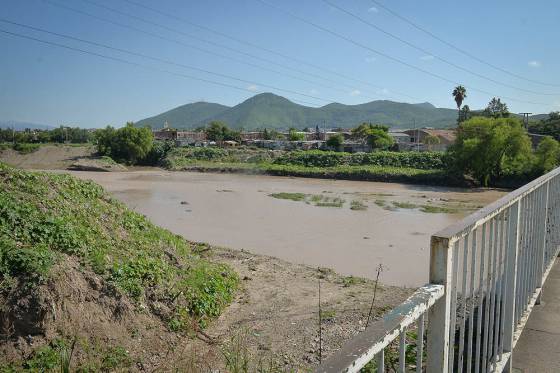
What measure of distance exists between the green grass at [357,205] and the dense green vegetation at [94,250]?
17.5m

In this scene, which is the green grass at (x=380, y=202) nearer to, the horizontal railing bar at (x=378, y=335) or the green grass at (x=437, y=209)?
the green grass at (x=437, y=209)

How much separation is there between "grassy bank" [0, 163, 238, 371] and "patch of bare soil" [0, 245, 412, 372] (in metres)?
0.02

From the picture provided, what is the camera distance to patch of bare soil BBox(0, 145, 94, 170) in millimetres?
53844

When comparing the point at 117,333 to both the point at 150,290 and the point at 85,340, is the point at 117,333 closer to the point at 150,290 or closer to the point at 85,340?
the point at 85,340

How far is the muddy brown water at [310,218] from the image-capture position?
46.6 ft

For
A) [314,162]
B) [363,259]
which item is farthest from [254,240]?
[314,162]

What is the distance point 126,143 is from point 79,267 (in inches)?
1988

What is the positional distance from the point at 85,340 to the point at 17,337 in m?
0.73

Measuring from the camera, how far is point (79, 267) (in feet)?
20.8

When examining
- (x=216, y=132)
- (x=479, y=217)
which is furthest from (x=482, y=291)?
(x=216, y=132)

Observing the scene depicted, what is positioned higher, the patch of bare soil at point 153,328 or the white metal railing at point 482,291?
the white metal railing at point 482,291

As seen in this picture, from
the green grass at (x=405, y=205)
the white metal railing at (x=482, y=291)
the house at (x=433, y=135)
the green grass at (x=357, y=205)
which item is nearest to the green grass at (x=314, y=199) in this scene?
the green grass at (x=357, y=205)

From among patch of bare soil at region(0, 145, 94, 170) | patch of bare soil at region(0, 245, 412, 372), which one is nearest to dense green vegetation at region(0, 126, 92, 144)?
patch of bare soil at region(0, 145, 94, 170)

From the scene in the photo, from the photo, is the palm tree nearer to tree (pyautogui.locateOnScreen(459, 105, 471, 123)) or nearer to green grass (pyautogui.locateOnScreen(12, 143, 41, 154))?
tree (pyautogui.locateOnScreen(459, 105, 471, 123))
